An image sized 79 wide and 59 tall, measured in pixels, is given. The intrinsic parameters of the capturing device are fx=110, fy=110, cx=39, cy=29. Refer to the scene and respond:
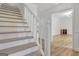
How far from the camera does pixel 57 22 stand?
5.04 feet

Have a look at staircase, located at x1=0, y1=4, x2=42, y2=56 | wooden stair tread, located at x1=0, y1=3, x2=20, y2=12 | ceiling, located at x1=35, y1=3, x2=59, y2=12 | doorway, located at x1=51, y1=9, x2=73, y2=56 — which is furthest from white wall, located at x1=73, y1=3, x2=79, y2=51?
wooden stair tread, located at x1=0, y1=3, x2=20, y2=12

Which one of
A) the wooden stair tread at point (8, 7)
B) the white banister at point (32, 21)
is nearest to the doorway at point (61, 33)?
the white banister at point (32, 21)

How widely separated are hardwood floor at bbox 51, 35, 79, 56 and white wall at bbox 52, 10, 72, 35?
0.09 m

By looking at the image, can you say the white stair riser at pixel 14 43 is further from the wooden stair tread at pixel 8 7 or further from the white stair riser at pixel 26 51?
the wooden stair tread at pixel 8 7

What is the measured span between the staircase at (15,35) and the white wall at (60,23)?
345mm

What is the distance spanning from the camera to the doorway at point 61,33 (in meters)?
1.51

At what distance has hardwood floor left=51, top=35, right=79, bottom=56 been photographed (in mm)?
1509

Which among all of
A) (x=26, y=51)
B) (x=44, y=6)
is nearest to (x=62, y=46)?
(x=26, y=51)

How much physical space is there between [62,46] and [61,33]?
18cm

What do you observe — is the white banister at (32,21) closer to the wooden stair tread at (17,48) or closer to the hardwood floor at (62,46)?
the wooden stair tread at (17,48)

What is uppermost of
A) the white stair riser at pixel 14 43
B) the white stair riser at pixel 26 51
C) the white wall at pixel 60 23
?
the white wall at pixel 60 23

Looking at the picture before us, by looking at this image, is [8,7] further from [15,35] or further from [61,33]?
[61,33]

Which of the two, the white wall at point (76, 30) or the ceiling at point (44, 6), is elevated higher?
the ceiling at point (44, 6)

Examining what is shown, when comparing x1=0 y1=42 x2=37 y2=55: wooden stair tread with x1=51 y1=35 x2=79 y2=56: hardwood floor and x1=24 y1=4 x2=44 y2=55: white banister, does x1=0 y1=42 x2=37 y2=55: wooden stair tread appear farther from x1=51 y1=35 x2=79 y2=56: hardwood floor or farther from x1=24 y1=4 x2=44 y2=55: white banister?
x1=51 y1=35 x2=79 y2=56: hardwood floor
